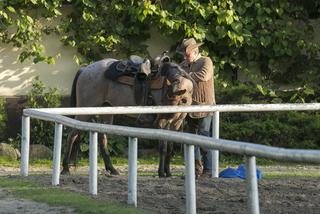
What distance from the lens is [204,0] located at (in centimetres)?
2039

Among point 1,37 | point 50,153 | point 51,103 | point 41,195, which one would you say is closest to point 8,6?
point 1,37

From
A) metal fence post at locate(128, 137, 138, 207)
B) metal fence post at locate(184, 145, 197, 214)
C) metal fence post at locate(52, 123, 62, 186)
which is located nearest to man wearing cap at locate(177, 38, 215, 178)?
metal fence post at locate(52, 123, 62, 186)

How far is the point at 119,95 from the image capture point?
14016 mm

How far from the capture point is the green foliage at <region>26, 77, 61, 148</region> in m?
18.8

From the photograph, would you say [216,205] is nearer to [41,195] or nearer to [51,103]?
[41,195]

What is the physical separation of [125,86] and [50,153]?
4.56 meters

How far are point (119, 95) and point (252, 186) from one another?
7.29 meters

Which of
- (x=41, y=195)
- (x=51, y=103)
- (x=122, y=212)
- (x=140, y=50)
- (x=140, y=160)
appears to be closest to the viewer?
(x=122, y=212)

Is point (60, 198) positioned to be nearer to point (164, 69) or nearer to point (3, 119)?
point (164, 69)

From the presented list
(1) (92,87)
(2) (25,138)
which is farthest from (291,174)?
(2) (25,138)

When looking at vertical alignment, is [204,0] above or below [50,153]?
above

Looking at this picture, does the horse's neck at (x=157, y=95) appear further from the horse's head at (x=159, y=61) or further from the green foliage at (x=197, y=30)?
the green foliage at (x=197, y=30)

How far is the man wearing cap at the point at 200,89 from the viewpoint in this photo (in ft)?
42.1

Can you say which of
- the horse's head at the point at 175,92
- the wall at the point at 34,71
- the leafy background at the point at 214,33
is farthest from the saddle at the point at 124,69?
the wall at the point at 34,71
